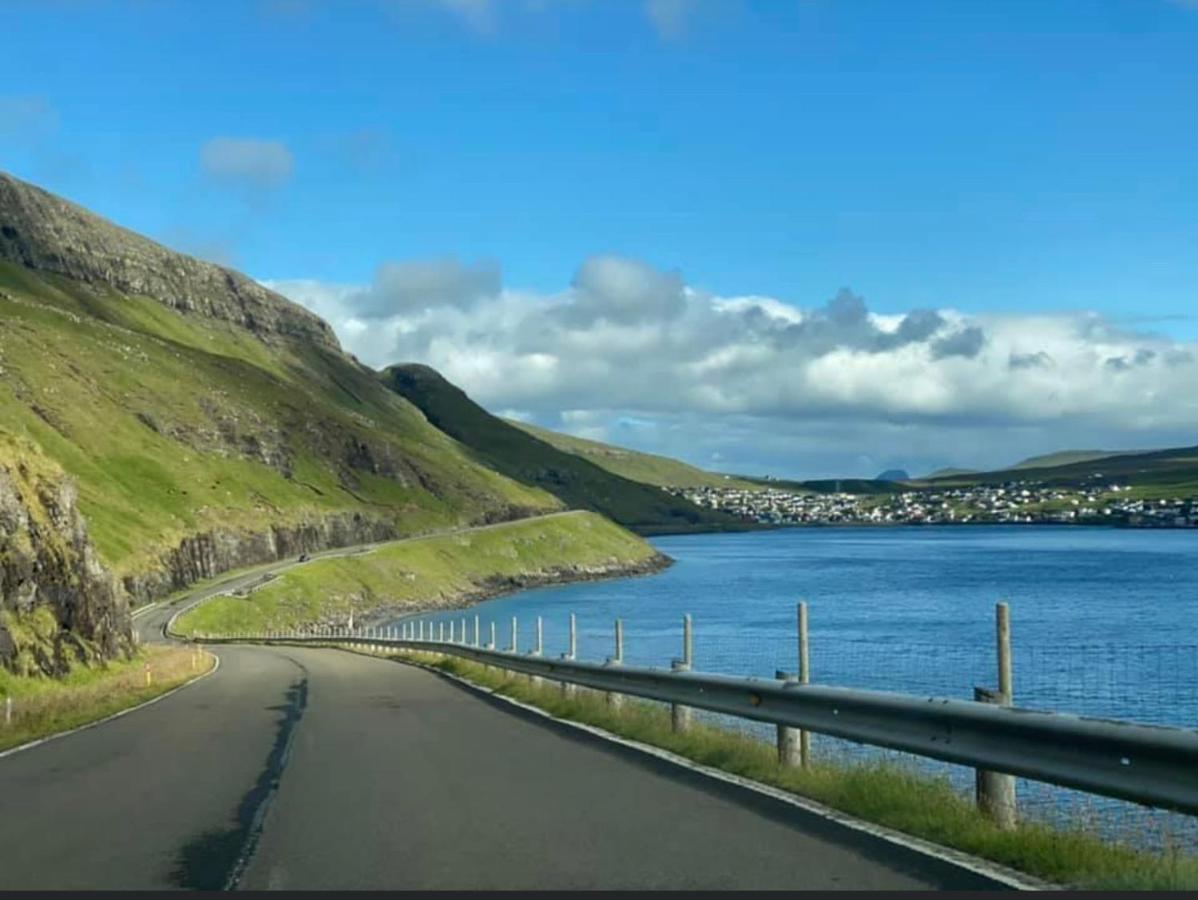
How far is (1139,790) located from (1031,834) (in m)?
1.47

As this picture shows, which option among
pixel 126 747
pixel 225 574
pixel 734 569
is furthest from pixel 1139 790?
pixel 734 569

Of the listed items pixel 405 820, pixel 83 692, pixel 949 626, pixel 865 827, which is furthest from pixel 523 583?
pixel 865 827

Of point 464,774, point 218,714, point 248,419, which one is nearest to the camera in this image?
point 464,774

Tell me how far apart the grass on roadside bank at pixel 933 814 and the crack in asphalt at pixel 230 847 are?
14.8 feet

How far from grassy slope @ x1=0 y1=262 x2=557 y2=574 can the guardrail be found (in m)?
96.1

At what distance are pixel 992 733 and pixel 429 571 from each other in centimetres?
13979

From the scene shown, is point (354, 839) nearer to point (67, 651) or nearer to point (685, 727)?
point (685, 727)

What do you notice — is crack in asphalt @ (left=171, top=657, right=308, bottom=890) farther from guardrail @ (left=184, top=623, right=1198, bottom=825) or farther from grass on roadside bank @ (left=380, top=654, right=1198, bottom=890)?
guardrail @ (left=184, top=623, right=1198, bottom=825)

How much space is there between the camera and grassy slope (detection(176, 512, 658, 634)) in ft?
368

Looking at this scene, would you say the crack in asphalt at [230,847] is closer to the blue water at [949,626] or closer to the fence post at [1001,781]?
the fence post at [1001,781]

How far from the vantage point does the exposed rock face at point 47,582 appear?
1618 inches

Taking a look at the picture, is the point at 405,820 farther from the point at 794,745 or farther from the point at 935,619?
the point at 935,619

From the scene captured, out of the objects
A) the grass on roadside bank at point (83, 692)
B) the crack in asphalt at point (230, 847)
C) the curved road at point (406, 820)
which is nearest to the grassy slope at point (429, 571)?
the grass on roadside bank at point (83, 692)

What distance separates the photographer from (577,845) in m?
9.62
